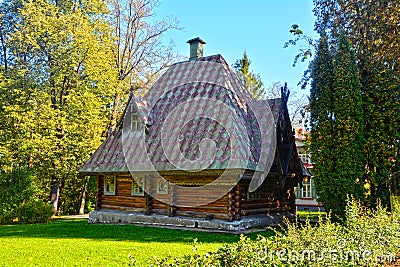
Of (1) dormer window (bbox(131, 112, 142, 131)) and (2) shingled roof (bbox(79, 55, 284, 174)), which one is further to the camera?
(1) dormer window (bbox(131, 112, 142, 131))

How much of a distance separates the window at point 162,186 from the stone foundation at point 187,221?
94 centimetres

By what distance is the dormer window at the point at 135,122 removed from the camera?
53.2 feet

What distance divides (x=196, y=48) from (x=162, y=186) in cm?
696

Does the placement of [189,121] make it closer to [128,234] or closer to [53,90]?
[128,234]

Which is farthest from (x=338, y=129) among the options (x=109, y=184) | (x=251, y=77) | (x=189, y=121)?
(x=251, y=77)

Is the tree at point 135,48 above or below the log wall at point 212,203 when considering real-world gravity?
above

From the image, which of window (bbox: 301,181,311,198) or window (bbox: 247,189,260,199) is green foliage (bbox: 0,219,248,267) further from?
window (bbox: 301,181,311,198)

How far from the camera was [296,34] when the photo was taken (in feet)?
61.3

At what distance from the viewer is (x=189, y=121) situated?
50.1ft

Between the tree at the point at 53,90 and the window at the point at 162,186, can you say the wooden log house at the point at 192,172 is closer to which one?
the window at the point at 162,186

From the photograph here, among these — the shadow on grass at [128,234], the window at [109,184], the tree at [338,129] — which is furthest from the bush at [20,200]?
the tree at [338,129]

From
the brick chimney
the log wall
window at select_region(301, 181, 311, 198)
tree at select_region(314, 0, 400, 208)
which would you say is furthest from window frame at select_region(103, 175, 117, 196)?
window at select_region(301, 181, 311, 198)

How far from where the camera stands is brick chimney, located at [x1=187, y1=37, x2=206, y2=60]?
59.5ft

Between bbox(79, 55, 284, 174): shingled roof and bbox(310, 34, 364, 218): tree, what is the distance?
1830 mm
